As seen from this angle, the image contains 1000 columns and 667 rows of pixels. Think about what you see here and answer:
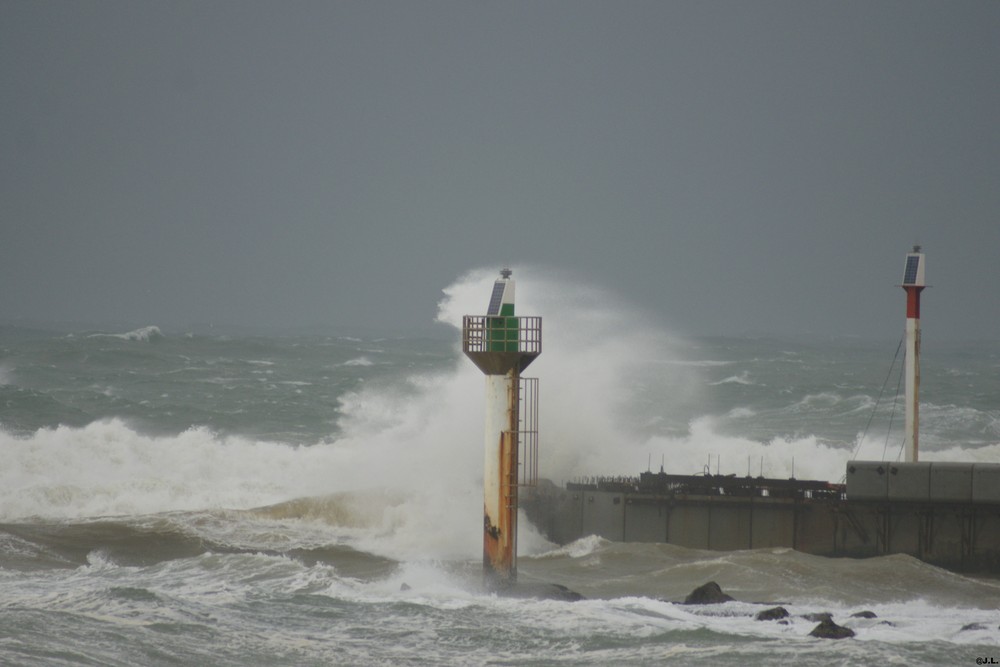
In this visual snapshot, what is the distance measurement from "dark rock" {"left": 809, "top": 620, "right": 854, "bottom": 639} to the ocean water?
31cm

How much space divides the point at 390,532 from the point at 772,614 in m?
11.7

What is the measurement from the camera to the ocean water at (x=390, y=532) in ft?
54.7

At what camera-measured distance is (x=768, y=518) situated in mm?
24734

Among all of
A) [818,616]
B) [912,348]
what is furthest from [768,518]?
[818,616]

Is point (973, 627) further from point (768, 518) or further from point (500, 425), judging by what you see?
point (768, 518)

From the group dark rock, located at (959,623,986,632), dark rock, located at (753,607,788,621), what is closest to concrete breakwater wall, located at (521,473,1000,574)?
dark rock, located at (959,623,986,632)

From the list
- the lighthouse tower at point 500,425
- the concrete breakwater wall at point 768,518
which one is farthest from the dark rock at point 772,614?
the concrete breakwater wall at point 768,518

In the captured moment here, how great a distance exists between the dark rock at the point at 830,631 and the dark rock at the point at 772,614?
34.8 inches

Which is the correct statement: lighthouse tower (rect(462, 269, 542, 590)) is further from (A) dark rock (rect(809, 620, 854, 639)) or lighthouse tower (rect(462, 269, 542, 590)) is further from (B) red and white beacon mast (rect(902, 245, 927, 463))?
(B) red and white beacon mast (rect(902, 245, 927, 463))

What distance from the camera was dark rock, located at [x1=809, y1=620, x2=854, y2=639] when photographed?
1694 centimetres

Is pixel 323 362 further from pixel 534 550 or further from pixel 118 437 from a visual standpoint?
pixel 534 550

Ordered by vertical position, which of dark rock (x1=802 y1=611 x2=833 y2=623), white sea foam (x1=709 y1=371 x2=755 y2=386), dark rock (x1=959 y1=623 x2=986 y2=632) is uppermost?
white sea foam (x1=709 y1=371 x2=755 y2=386)

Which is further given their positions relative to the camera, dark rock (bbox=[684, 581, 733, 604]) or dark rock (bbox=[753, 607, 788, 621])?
dark rock (bbox=[684, 581, 733, 604])

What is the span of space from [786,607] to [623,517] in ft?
21.3
